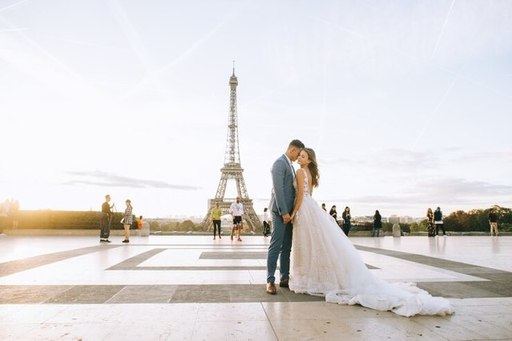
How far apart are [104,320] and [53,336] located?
46cm

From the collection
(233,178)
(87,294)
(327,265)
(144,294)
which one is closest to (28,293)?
(87,294)

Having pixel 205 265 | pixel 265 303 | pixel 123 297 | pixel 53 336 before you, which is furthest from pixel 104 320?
pixel 205 265

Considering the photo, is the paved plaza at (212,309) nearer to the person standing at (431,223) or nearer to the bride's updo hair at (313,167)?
the bride's updo hair at (313,167)

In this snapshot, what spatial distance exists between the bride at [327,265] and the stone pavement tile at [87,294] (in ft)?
7.09

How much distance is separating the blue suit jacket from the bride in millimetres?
118

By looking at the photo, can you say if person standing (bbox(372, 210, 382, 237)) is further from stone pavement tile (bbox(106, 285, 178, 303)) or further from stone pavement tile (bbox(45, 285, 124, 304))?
stone pavement tile (bbox(45, 285, 124, 304))

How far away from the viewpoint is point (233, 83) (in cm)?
5219

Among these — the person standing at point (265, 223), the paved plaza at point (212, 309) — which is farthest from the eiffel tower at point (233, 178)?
the paved plaza at point (212, 309)

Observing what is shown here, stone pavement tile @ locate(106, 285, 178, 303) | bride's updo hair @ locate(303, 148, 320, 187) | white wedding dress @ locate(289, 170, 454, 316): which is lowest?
stone pavement tile @ locate(106, 285, 178, 303)

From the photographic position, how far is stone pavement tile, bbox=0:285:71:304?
153 inches

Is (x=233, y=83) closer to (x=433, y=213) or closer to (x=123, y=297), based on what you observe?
(x=433, y=213)

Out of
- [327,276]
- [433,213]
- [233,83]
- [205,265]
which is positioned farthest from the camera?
[233,83]

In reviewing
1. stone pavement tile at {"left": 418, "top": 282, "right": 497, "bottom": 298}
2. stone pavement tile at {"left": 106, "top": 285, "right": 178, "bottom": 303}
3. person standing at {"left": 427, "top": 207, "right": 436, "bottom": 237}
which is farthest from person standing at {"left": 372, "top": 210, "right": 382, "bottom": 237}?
stone pavement tile at {"left": 106, "top": 285, "right": 178, "bottom": 303}


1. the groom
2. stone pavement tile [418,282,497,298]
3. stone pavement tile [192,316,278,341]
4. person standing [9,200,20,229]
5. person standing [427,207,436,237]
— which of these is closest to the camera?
stone pavement tile [192,316,278,341]
